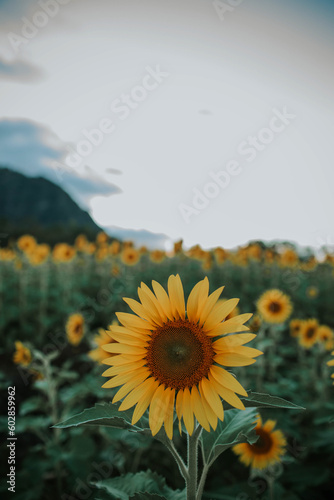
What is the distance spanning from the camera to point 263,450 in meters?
2.16

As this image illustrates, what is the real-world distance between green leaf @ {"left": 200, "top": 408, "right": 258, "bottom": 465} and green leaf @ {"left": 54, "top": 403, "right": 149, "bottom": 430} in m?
0.27

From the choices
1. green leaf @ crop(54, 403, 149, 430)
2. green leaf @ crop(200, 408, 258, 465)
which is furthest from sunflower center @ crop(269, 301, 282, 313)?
green leaf @ crop(54, 403, 149, 430)

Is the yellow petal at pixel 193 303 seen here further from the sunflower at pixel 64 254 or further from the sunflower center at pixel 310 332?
the sunflower at pixel 64 254

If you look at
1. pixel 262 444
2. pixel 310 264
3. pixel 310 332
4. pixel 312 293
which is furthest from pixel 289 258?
pixel 262 444

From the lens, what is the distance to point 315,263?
9.41 meters

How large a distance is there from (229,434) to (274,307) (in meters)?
2.77

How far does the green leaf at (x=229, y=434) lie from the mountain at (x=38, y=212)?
6111 millimetres

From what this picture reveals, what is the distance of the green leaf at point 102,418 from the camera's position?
3.52ft

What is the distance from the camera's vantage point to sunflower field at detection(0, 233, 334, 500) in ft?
3.76

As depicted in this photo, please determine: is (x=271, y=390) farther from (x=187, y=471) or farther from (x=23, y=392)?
(x=23, y=392)

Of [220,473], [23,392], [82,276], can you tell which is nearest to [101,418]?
[220,473]

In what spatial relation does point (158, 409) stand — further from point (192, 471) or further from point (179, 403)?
point (192, 471)

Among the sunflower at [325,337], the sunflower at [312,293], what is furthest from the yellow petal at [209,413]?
the sunflower at [312,293]

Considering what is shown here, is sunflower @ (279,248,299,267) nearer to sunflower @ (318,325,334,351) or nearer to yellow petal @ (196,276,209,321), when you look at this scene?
sunflower @ (318,325,334,351)
